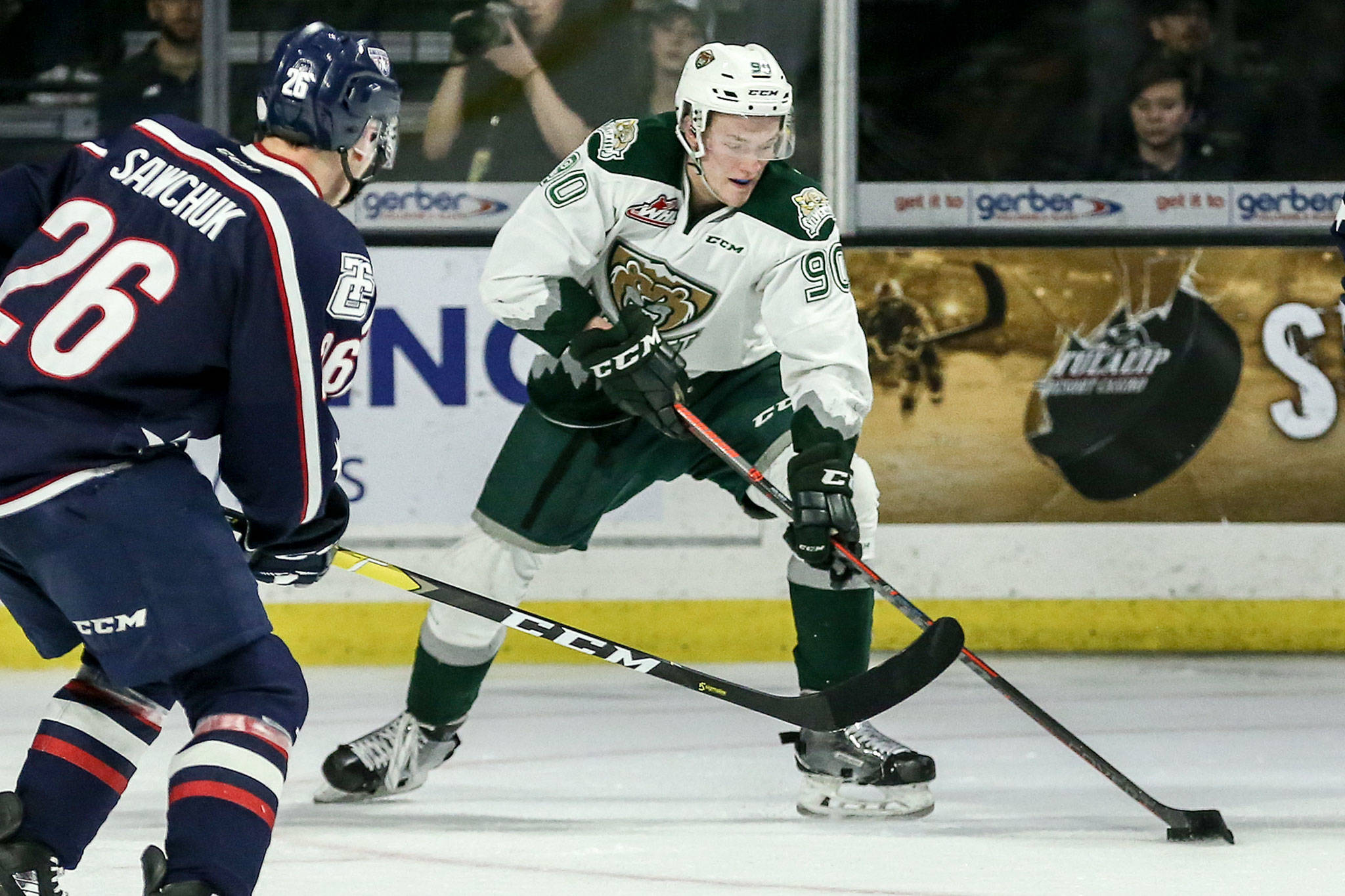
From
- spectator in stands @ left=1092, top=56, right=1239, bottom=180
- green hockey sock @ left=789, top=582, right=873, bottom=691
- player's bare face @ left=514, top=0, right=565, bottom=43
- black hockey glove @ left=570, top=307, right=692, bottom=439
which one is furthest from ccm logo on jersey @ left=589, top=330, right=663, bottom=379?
spectator in stands @ left=1092, top=56, right=1239, bottom=180

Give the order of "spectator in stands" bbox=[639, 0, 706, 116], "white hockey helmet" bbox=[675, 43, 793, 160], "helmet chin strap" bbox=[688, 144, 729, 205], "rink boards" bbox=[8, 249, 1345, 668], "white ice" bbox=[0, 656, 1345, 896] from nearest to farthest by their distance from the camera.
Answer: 1. "white ice" bbox=[0, 656, 1345, 896]
2. "white hockey helmet" bbox=[675, 43, 793, 160]
3. "helmet chin strap" bbox=[688, 144, 729, 205]
4. "rink boards" bbox=[8, 249, 1345, 668]
5. "spectator in stands" bbox=[639, 0, 706, 116]

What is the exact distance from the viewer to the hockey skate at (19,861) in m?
1.87

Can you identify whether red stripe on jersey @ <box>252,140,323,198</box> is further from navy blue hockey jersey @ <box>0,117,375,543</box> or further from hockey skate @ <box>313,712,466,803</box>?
hockey skate @ <box>313,712,466,803</box>

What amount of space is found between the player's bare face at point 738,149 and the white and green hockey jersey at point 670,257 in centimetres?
7

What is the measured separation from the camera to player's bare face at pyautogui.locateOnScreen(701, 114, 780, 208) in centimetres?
275

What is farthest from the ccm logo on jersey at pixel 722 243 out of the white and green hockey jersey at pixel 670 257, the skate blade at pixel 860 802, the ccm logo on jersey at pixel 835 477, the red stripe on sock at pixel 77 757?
the red stripe on sock at pixel 77 757

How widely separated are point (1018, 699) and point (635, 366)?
0.70m

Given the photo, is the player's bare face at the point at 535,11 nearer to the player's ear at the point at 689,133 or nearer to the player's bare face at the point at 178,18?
the player's bare face at the point at 178,18

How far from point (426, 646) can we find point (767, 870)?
741mm

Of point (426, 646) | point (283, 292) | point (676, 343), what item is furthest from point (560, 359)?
point (283, 292)

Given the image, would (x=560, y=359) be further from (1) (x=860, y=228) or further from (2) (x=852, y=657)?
(1) (x=860, y=228)

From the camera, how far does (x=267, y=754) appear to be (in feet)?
5.96

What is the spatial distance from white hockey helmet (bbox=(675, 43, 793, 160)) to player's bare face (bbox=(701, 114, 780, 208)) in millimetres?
10

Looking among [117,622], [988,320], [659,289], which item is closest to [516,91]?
[988,320]
